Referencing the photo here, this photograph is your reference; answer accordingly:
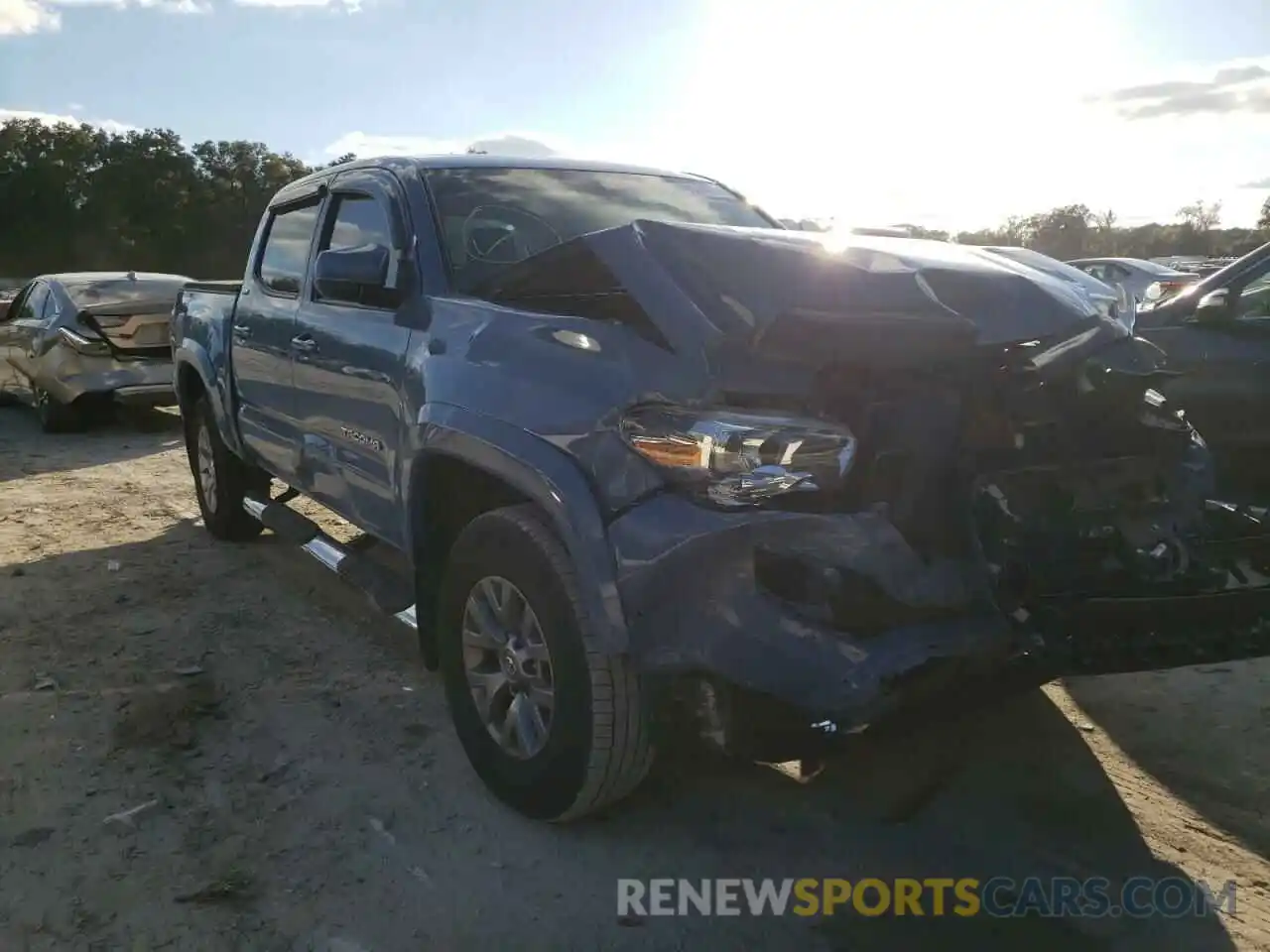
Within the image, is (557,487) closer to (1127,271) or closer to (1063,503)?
(1063,503)

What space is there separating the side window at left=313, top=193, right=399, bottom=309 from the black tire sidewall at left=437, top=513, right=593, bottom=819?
3.44ft

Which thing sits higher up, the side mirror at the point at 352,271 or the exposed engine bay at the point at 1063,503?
the side mirror at the point at 352,271

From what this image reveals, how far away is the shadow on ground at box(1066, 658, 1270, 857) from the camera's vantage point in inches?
124

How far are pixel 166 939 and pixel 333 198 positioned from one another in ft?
9.76

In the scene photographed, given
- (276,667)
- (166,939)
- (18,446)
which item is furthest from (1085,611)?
(18,446)

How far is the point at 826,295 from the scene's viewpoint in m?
2.75

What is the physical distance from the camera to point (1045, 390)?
2.78m

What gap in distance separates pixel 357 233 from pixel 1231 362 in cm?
433

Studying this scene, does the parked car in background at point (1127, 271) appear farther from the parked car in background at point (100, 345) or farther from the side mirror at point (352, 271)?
the side mirror at point (352, 271)

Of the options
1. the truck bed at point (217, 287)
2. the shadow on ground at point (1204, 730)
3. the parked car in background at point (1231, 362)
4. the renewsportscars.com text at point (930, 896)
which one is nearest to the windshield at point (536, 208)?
the renewsportscars.com text at point (930, 896)

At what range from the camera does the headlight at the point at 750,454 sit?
2.43m

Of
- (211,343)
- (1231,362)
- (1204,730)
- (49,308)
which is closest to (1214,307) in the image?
(1231,362)

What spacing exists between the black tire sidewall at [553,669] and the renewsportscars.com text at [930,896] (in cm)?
34

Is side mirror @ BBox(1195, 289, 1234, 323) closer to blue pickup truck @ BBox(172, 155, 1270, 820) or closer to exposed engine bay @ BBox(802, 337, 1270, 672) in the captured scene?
blue pickup truck @ BBox(172, 155, 1270, 820)
